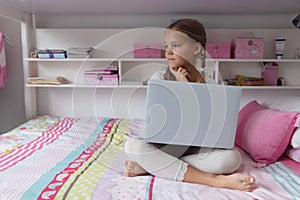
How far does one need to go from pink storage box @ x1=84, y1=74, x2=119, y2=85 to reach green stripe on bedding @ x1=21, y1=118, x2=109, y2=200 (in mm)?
400

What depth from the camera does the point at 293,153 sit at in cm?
103

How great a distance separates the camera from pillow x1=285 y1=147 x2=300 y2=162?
1.00 meters

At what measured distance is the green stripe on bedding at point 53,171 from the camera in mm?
726

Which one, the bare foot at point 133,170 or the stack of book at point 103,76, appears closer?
the bare foot at point 133,170

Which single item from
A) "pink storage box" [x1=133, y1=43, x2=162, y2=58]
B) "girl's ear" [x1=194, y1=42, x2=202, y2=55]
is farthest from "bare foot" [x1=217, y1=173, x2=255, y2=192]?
"pink storage box" [x1=133, y1=43, x2=162, y2=58]

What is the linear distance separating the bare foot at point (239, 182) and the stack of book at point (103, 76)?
107cm

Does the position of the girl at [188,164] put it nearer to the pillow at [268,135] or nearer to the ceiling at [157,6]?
the pillow at [268,135]

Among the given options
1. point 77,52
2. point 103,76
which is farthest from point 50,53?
point 103,76

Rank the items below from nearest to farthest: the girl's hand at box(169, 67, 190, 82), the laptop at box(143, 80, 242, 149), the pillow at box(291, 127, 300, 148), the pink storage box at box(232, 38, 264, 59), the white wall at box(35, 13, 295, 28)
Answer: the laptop at box(143, 80, 242, 149) < the pillow at box(291, 127, 300, 148) < the girl's hand at box(169, 67, 190, 82) < the pink storage box at box(232, 38, 264, 59) < the white wall at box(35, 13, 295, 28)

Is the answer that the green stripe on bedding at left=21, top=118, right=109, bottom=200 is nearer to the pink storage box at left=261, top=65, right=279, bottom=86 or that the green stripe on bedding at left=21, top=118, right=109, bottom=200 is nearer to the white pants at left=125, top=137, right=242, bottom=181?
the white pants at left=125, top=137, right=242, bottom=181

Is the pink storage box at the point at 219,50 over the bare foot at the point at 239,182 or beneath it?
over

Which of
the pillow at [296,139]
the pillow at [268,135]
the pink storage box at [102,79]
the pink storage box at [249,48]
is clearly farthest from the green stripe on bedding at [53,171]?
the pink storage box at [249,48]

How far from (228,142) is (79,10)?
123cm

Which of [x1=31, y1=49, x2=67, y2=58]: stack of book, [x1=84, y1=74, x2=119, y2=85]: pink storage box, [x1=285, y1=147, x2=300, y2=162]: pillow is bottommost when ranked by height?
[x1=285, y1=147, x2=300, y2=162]: pillow
